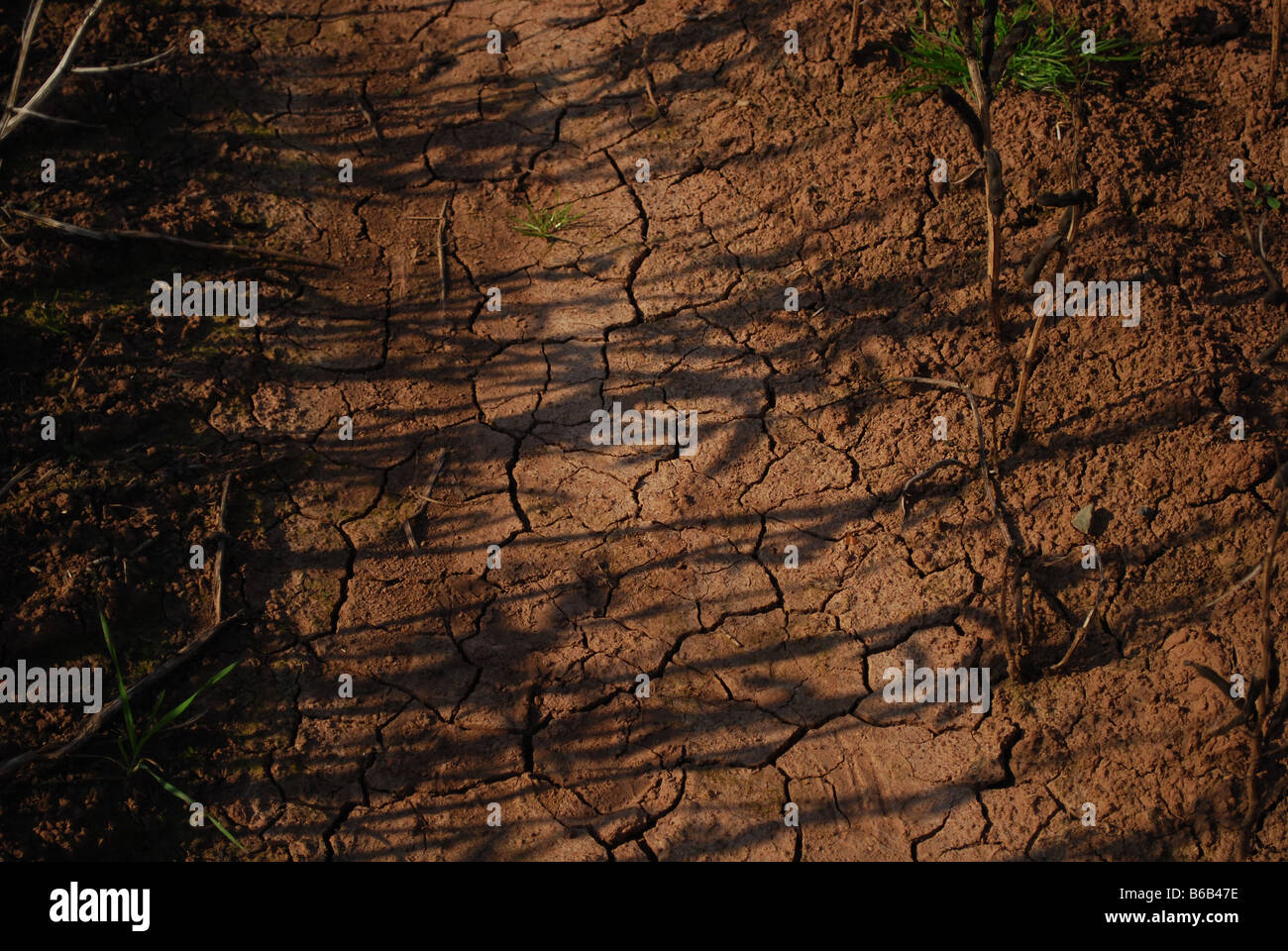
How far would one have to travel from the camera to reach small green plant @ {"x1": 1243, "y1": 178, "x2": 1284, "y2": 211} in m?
4.21

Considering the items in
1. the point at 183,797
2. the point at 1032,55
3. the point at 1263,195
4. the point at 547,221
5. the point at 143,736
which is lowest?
the point at 183,797

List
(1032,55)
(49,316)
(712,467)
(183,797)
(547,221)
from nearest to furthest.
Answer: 1. (183,797)
2. (712,467)
3. (49,316)
4. (1032,55)
5. (547,221)

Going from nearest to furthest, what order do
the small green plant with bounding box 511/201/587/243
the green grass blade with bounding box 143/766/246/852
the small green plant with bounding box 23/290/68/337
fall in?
the green grass blade with bounding box 143/766/246/852 < the small green plant with bounding box 23/290/68/337 < the small green plant with bounding box 511/201/587/243

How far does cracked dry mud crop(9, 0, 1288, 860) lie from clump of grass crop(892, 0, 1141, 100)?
132 mm

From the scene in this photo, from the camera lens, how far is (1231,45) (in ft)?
15.0

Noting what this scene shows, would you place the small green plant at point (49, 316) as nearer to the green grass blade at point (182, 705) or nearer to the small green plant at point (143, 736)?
the small green plant at point (143, 736)

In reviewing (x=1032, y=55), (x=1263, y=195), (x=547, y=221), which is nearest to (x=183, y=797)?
(x=547, y=221)

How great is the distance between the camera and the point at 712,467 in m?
4.02

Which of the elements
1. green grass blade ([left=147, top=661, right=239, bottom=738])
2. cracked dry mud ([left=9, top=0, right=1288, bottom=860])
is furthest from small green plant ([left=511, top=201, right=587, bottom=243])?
green grass blade ([left=147, top=661, right=239, bottom=738])

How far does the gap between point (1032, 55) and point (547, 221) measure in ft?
7.72

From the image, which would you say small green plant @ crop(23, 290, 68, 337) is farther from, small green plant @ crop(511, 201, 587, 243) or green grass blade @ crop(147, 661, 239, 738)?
small green plant @ crop(511, 201, 587, 243)

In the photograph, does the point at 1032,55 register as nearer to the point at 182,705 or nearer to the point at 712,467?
the point at 712,467

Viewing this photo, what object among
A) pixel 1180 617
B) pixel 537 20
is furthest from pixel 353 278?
pixel 1180 617

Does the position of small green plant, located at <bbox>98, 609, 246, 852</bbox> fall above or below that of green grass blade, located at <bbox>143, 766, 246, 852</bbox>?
above
